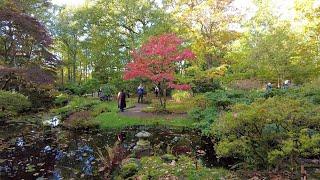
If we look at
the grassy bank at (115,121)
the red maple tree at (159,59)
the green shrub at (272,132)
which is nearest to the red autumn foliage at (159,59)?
the red maple tree at (159,59)

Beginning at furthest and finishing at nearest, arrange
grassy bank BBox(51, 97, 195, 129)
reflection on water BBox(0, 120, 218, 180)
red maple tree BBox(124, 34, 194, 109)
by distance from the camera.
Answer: red maple tree BBox(124, 34, 194, 109)
grassy bank BBox(51, 97, 195, 129)
reflection on water BBox(0, 120, 218, 180)

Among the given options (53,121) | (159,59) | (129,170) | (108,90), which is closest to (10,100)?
(53,121)

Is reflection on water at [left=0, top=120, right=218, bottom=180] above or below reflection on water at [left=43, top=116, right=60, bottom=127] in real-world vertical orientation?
below

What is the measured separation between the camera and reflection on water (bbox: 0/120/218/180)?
921 centimetres

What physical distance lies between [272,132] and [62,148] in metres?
7.79

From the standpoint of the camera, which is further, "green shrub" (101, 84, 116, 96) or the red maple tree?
"green shrub" (101, 84, 116, 96)

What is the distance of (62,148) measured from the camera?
12.0 metres

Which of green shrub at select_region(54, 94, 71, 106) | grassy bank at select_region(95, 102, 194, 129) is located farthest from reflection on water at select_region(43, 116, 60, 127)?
green shrub at select_region(54, 94, 71, 106)

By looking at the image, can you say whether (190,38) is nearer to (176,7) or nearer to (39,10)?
(176,7)

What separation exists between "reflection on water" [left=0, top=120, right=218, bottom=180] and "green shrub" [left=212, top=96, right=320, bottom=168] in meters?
2.57

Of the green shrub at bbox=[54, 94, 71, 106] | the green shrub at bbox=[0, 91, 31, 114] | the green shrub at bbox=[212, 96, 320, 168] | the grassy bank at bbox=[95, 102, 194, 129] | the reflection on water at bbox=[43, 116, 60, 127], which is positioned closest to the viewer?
the green shrub at bbox=[212, 96, 320, 168]

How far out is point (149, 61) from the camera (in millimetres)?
18031

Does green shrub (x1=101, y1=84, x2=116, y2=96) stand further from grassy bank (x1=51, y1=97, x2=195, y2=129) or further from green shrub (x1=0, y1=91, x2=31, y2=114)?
green shrub (x1=0, y1=91, x2=31, y2=114)

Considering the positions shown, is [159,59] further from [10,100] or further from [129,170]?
[129,170]
